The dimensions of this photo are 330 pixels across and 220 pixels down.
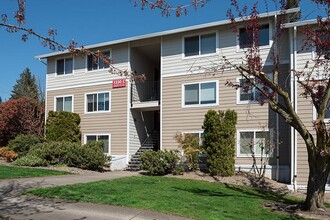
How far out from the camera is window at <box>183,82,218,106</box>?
18391 millimetres

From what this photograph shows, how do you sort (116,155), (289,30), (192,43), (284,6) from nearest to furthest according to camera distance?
(284,6) → (289,30) → (192,43) → (116,155)

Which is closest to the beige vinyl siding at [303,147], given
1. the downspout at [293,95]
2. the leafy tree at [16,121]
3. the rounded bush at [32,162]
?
the downspout at [293,95]

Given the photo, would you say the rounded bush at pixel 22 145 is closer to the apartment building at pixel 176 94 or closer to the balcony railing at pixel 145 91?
the apartment building at pixel 176 94

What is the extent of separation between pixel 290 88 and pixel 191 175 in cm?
588

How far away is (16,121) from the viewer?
84.9 ft

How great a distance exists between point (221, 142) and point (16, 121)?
16484 millimetres

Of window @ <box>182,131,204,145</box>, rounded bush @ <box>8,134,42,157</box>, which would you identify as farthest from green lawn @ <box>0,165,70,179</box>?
window @ <box>182,131,204,145</box>

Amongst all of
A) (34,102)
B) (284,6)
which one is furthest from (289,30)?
(34,102)

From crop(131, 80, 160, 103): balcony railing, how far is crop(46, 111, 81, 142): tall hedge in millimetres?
4140

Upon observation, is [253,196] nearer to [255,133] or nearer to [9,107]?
[255,133]

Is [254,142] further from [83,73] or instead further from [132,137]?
[83,73]

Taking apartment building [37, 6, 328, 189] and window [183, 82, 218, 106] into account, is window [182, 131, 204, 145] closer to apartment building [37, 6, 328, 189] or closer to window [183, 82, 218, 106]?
apartment building [37, 6, 328, 189]

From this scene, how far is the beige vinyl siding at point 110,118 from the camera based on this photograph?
20984 mm

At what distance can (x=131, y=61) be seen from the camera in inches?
850
